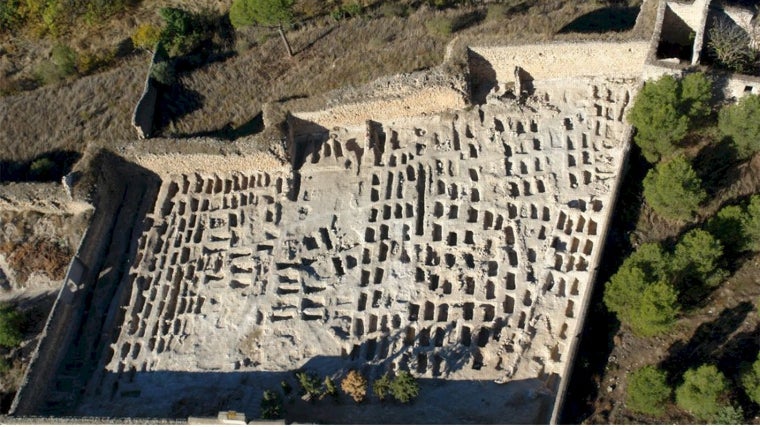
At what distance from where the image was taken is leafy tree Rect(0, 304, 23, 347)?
2194 cm

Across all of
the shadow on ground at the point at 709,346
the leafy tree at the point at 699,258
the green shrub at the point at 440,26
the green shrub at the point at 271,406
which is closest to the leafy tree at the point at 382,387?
the green shrub at the point at 271,406

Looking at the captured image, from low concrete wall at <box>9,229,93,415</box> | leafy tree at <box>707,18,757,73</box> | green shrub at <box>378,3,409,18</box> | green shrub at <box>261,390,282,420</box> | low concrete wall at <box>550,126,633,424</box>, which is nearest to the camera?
low concrete wall at <box>550,126,633,424</box>

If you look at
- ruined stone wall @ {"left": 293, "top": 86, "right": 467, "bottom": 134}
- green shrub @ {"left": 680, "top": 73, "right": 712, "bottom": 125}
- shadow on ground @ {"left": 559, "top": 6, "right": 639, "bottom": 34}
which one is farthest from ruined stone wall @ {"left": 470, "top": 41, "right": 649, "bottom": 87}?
shadow on ground @ {"left": 559, "top": 6, "right": 639, "bottom": 34}

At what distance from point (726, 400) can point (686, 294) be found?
122 inches

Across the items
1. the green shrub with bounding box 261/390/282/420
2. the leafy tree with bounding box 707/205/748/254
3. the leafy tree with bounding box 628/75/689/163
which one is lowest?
the green shrub with bounding box 261/390/282/420

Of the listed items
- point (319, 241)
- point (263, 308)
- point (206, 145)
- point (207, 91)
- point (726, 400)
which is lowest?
point (726, 400)

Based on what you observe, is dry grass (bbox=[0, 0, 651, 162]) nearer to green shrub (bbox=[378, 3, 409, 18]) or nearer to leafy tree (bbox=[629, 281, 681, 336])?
green shrub (bbox=[378, 3, 409, 18])

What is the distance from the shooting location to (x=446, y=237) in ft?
69.1

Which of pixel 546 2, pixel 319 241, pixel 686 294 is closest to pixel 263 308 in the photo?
pixel 319 241

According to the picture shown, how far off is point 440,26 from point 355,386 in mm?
14187

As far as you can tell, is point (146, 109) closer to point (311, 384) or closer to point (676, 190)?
point (311, 384)

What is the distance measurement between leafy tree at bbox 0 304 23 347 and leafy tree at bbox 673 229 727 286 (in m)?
18.8

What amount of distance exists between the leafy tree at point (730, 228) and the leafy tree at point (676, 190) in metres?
0.69

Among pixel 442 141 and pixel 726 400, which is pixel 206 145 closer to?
pixel 442 141
